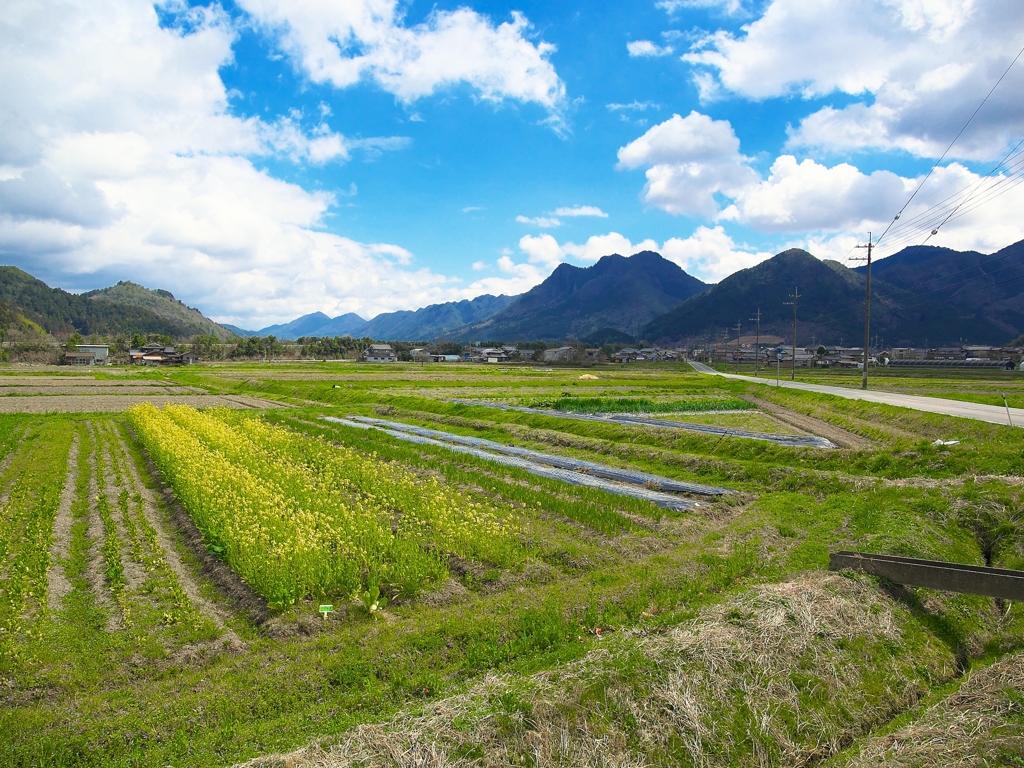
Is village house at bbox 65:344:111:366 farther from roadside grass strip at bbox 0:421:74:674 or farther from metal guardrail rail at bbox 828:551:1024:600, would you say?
metal guardrail rail at bbox 828:551:1024:600

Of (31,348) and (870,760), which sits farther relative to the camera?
(31,348)

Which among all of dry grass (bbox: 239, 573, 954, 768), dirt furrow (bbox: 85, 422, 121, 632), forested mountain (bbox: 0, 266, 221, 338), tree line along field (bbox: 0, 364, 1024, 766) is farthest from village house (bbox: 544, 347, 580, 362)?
forested mountain (bbox: 0, 266, 221, 338)

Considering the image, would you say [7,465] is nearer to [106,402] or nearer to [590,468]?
[590,468]

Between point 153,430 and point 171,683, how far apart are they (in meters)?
19.1

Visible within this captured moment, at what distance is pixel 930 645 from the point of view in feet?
23.3

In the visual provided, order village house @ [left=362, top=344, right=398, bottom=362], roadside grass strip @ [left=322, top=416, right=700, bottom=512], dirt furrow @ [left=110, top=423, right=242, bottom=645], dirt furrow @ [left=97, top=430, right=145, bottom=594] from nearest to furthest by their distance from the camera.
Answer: dirt furrow @ [left=110, top=423, right=242, bottom=645], dirt furrow @ [left=97, top=430, right=145, bottom=594], roadside grass strip @ [left=322, top=416, right=700, bottom=512], village house @ [left=362, top=344, right=398, bottom=362]

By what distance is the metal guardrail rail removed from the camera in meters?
6.81

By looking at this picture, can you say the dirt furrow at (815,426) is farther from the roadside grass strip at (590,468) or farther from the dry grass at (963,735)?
the dry grass at (963,735)

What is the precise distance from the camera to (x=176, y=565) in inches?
388

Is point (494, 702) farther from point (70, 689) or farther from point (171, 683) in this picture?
point (70, 689)

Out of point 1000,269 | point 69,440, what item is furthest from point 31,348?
point 1000,269

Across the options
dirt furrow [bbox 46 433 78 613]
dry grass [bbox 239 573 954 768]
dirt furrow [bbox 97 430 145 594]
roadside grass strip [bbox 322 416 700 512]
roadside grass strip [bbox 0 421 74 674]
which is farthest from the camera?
roadside grass strip [bbox 322 416 700 512]

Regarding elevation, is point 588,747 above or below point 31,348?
below

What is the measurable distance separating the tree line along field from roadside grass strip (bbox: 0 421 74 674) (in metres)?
0.08
